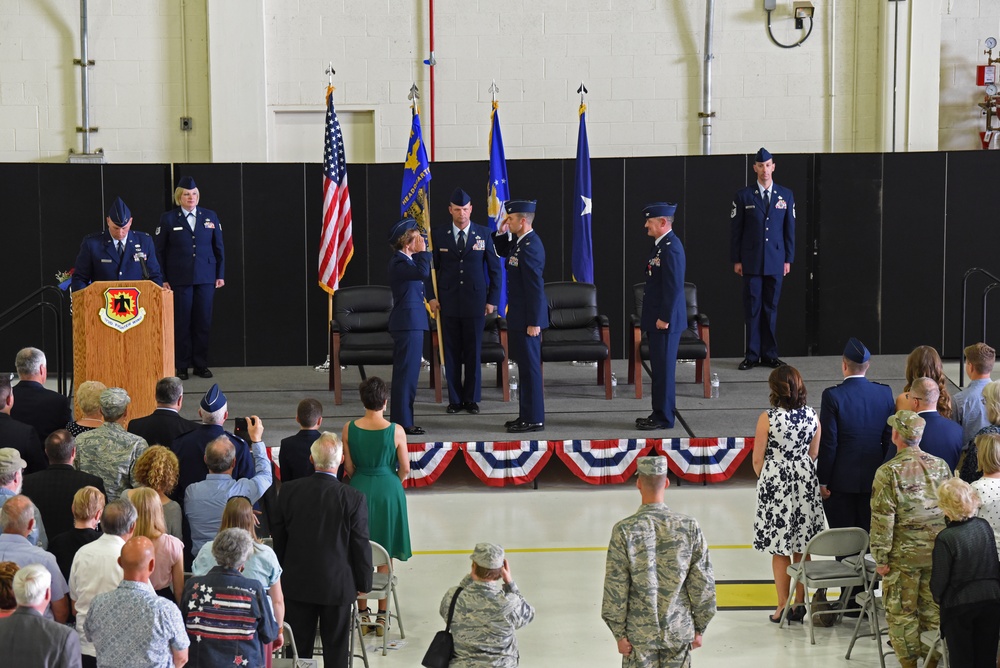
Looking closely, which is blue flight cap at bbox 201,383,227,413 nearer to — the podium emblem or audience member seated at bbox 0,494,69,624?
audience member seated at bbox 0,494,69,624

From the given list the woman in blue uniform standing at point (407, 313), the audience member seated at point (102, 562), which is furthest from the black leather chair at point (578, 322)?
the audience member seated at point (102, 562)

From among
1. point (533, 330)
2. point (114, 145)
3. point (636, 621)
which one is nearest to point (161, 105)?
point (114, 145)

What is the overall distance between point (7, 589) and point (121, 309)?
4127 millimetres

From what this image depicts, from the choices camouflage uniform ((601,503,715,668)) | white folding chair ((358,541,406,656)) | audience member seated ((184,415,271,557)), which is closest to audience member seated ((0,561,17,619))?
audience member seated ((184,415,271,557))

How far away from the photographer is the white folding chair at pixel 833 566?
632cm

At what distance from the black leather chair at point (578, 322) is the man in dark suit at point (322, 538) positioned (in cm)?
508

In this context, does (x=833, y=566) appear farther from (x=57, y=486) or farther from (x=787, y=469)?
(x=57, y=486)

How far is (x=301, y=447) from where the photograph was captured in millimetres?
6434

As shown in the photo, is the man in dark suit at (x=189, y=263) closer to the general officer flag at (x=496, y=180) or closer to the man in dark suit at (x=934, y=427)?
the general officer flag at (x=496, y=180)

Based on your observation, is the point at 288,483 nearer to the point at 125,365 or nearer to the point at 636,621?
the point at 636,621

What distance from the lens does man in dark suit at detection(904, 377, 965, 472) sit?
630cm

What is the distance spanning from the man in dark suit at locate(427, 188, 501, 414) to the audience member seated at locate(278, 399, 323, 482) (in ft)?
11.9

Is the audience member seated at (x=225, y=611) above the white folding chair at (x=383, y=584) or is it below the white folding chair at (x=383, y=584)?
above

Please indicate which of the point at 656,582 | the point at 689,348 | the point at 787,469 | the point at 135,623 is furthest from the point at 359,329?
the point at 135,623
